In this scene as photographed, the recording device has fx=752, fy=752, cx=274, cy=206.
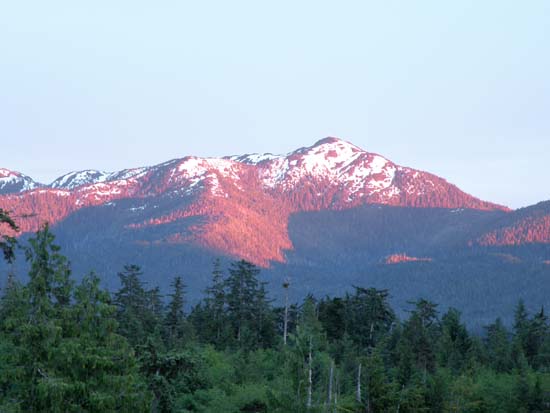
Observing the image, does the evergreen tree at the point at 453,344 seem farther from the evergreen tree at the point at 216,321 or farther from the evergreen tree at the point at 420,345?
the evergreen tree at the point at 216,321

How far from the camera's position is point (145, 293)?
252 feet

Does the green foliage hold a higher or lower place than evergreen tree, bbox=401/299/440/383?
higher

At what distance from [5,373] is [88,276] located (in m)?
4.11

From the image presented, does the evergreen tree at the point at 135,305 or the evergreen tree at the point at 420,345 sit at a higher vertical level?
the evergreen tree at the point at 135,305

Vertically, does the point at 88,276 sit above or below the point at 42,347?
above

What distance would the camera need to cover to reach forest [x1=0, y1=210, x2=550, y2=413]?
76.9 ft

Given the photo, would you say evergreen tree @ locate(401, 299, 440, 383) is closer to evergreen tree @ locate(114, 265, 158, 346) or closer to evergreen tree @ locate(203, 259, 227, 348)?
evergreen tree @ locate(203, 259, 227, 348)

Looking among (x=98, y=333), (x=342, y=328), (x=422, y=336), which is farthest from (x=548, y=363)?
(x=98, y=333)

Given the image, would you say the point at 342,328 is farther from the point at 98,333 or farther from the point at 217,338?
the point at 98,333

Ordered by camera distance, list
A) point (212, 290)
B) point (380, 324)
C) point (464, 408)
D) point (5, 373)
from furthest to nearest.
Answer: point (212, 290)
point (380, 324)
point (464, 408)
point (5, 373)

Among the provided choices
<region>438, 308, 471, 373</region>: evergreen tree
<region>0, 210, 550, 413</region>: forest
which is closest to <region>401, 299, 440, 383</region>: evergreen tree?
<region>0, 210, 550, 413</region>: forest

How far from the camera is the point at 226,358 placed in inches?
2254

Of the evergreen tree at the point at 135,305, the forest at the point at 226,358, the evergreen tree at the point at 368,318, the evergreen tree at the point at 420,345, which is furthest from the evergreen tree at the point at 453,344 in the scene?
the evergreen tree at the point at 135,305

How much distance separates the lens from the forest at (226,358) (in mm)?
23438
